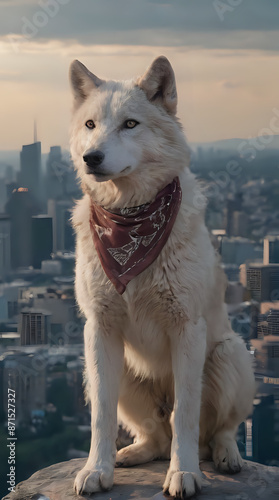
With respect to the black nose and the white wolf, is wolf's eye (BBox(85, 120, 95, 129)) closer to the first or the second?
the white wolf

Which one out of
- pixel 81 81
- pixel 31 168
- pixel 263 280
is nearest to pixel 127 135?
pixel 81 81

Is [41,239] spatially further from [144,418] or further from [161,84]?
[161,84]

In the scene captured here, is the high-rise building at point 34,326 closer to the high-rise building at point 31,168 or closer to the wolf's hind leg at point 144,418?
the high-rise building at point 31,168

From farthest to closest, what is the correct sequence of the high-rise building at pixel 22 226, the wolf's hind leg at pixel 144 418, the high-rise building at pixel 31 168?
the high-rise building at pixel 22 226 → the high-rise building at pixel 31 168 → the wolf's hind leg at pixel 144 418

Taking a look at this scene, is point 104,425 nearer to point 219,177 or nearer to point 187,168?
point 187,168

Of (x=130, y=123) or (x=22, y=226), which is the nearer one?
(x=130, y=123)

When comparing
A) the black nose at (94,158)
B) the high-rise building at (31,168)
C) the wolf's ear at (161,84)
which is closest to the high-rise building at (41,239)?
the high-rise building at (31,168)

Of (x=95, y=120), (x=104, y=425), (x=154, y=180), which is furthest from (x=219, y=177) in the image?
(x=104, y=425)
